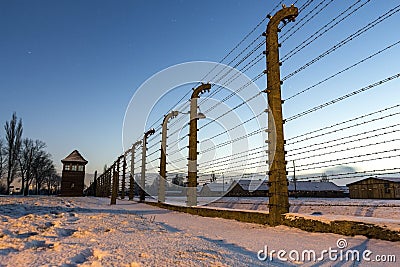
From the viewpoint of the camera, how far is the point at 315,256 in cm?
270

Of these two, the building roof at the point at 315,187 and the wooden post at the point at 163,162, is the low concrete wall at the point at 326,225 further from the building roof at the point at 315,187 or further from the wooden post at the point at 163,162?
the building roof at the point at 315,187

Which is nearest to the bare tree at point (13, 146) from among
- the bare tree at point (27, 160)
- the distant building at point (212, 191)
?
the bare tree at point (27, 160)

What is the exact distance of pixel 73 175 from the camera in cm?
3138

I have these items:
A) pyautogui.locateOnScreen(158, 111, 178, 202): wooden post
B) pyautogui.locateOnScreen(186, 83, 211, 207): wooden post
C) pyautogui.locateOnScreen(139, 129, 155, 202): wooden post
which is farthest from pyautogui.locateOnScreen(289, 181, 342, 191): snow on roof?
pyautogui.locateOnScreen(186, 83, 211, 207): wooden post

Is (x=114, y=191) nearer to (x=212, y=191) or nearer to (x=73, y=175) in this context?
(x=212, y=191)

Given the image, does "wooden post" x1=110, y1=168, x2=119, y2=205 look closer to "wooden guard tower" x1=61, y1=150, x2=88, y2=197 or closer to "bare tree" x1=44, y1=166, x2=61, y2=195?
"wooden guard tower" x1=61, y1=150, x2=88, y2=197

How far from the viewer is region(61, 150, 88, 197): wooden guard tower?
30480 mm

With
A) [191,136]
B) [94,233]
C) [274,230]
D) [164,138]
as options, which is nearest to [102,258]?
[94,233]

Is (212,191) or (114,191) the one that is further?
(212,191)

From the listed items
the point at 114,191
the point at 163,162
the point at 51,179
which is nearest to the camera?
the point at 163,162

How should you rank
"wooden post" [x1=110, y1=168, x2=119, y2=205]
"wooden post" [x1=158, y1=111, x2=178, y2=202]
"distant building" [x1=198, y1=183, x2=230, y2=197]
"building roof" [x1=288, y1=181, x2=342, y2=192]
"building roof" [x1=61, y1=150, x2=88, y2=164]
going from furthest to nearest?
1. "building roof" [x1=288, y1=181, x2=342, y2=192]
2. "building roof" [x1=61, y1=150, x2=88, y2=164]
3. "wooden post" [x1=110, y1=168, x2=119, y2=205]
4. "wooden post" [x1=158, y1=111, x2=178, y2=202]
5. "distant building" [x1=198, y1=183, x2=230, y2=197]

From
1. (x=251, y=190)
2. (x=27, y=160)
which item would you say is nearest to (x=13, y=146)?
(x=27, y=160)

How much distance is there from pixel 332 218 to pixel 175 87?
17.5ft

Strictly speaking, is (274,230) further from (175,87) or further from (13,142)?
(13,142)
